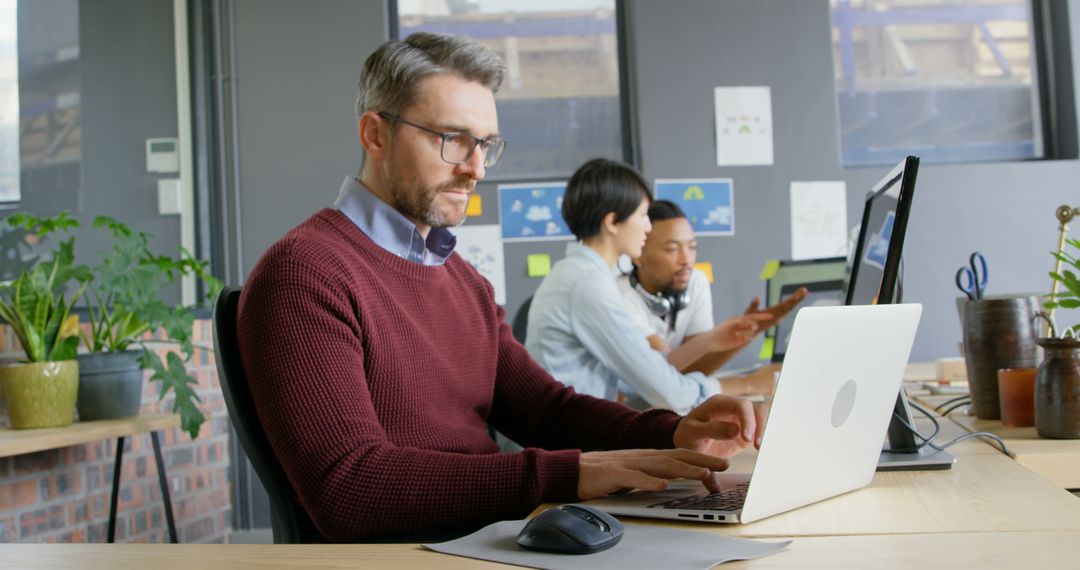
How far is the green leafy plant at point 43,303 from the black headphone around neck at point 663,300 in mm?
1797

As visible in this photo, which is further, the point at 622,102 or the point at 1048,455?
the point at 622,102

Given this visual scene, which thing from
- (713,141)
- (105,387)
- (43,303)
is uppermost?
(713,141)

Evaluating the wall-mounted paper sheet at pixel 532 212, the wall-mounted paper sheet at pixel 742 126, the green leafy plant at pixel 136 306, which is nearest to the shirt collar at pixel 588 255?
the green leafy plant at pixel 136 306

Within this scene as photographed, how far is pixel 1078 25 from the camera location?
12.5ft

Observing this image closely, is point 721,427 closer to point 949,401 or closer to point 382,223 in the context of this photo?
point 382,223

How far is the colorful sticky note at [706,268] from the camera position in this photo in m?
3.78

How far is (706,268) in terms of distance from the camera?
12.4 ft

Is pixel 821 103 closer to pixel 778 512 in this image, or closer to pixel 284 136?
pixel 284 136

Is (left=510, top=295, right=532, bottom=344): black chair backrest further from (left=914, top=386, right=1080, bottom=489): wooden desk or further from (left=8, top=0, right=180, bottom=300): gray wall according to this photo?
(left=914, top=386, right=1080, bottom=489): wooden desk

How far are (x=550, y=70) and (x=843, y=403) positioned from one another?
3.11 metres

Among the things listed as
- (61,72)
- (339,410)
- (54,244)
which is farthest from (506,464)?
(61,72)

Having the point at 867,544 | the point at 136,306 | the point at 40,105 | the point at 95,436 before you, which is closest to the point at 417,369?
the point at 867,544

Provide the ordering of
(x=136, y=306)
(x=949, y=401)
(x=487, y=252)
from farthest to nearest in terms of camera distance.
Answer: (x=487, y=252) < (x=136, y=306) < (x=949, y=401)

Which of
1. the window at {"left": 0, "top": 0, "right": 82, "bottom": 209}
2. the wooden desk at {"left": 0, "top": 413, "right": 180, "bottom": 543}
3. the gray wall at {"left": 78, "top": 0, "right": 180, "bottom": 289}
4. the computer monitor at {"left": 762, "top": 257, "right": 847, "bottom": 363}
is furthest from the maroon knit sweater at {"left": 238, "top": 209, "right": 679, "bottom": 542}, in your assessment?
the gray wall at {"left": 78, "top": 0, "right": 180, "bottom": 289}
